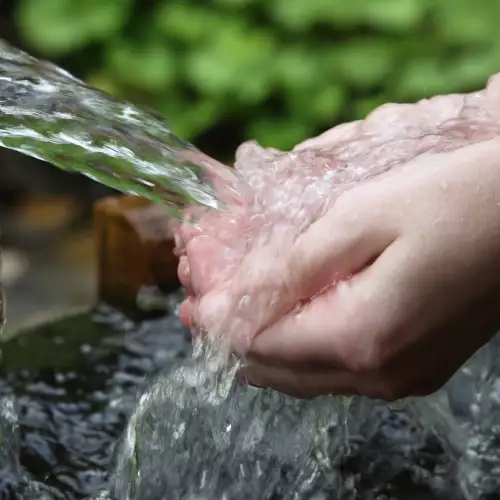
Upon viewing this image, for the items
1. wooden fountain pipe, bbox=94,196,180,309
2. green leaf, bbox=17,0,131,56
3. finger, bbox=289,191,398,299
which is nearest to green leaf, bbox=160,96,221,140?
green leaf, bbox=17,0,131,56

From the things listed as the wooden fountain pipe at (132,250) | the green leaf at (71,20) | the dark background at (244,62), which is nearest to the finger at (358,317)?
the wooden fountain pipe at (132,250)

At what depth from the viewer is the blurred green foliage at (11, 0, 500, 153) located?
2.53 metres

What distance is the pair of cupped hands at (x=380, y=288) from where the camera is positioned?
75 cm

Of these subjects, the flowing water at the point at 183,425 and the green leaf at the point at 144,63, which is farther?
the green leaf at the point at 144,63

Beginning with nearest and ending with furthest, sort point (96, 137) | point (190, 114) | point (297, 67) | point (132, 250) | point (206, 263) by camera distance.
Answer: point (206, 263), point (96, 137), point (132, 250), point (297, 67), point (190, 114)

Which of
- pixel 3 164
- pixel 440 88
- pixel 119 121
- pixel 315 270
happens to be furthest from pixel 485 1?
pixel 315 270

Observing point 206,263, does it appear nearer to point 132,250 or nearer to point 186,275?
point 186,275

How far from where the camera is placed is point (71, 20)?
2.81 metres

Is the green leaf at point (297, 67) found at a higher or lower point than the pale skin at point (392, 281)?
higher

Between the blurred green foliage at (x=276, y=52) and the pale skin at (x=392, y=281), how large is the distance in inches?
70.4

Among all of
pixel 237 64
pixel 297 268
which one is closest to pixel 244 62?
pixel 237 64

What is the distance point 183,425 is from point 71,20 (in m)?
2.07

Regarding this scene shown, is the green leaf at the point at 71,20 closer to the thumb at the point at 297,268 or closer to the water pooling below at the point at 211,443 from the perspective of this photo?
the water pooling below at the point at 211,443

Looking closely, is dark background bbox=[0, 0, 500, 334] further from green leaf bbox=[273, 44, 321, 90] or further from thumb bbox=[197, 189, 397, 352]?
thumb bbox=[197, 189, 397, 352]
